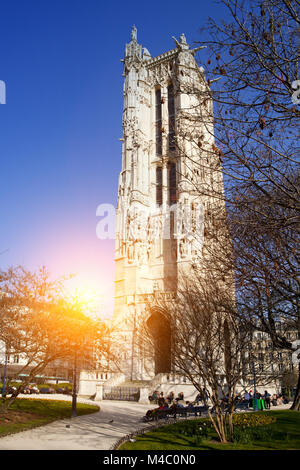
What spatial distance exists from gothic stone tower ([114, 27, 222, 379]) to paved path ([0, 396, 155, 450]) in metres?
13.7

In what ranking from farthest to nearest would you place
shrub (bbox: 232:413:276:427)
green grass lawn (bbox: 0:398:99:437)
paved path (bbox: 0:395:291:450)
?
shrub (bbox: 232:413:276:427), green grass lawn (bbox: 0:398:99:437), paved path (bbox: 0:395:291:450)

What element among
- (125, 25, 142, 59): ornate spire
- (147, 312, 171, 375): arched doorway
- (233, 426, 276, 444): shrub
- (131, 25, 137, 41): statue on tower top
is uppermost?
(131, 25, 137, 41): statue on tower top

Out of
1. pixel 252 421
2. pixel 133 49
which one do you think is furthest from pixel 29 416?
pixel 133 49

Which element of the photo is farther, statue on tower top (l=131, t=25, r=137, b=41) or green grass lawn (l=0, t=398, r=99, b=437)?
statue on tower top (l=131, t=25, r=137, b=41)

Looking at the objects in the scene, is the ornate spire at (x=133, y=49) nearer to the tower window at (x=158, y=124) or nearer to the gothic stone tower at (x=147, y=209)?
the gothic stone tower at (x=147, y=209)

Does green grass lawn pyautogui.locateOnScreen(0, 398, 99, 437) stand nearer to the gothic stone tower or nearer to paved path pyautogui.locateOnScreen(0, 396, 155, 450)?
paved path pyautogui.locateOnScreen(0, 396, 155, 450)

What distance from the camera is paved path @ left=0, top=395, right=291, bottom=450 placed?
9727 millimetres

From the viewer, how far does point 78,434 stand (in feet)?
37.8

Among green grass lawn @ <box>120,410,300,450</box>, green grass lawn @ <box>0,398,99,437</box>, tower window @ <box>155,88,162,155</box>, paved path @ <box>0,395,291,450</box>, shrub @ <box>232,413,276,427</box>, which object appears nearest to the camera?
green grass lawn @ <box>120,410,300,450</box>

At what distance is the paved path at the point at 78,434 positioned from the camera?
9.73 meters

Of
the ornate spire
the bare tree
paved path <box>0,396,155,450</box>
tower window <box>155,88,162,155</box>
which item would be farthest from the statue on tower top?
paved path <box>0,396,155,450</box>

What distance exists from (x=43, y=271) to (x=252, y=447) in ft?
34.4
